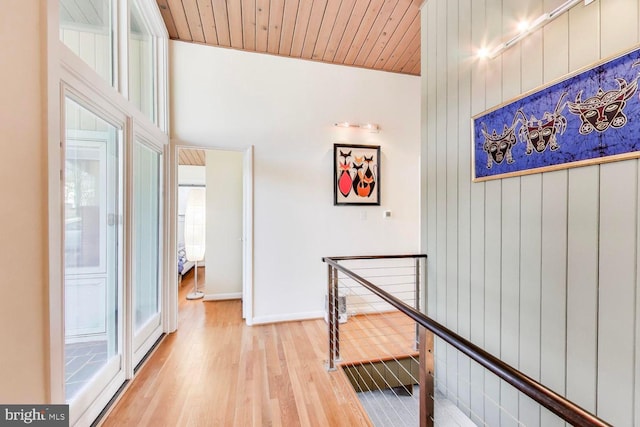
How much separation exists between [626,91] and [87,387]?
3.12 meters

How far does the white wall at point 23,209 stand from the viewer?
92 centimetres

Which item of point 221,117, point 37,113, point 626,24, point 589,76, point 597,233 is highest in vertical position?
point 221,117

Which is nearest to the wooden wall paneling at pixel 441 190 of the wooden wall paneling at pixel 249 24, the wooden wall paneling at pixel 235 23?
the wooden wall paneling at pixel 249 24

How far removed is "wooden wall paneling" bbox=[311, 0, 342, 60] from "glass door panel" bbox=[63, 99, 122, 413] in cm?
205

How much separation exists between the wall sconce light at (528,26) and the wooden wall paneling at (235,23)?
2.06 meters

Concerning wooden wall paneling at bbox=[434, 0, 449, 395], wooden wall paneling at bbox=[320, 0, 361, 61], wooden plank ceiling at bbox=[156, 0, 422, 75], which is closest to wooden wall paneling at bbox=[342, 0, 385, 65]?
wooden plank ceiling at bbox=[156, 0, 422, 75]

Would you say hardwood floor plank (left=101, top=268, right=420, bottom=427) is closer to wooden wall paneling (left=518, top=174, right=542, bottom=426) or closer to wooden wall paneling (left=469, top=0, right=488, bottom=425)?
wooden wall paneling (left=469, top=0, right=488, bottom=425)

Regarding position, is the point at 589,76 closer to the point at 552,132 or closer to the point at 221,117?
the point at 552,132

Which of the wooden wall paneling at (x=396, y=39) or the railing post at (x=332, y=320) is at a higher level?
the wooden wall paneling at (x=396, y=39)

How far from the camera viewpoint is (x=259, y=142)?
119 inches

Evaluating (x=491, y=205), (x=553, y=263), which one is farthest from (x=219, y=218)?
(x=553, y=263)

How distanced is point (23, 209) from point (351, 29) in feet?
9.38

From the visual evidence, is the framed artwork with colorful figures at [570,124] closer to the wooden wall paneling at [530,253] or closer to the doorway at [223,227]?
the wooden wall paneling at [530,253]

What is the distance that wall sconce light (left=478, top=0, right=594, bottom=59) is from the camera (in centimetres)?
A: 130
